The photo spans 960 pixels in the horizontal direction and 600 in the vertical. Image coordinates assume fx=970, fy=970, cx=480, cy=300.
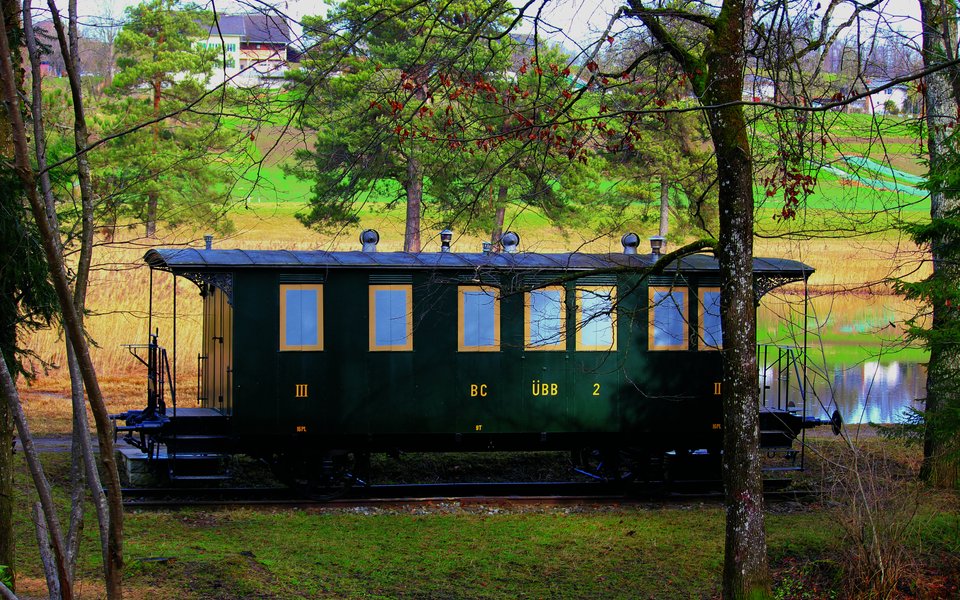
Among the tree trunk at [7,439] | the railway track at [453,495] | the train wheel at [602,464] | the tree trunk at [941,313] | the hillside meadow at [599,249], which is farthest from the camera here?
the train wheel at [602,464]

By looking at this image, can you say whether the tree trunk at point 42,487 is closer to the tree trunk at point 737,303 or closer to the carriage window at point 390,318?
the tree trunk at point 737,303

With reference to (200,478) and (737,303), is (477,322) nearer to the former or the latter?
(200,478)

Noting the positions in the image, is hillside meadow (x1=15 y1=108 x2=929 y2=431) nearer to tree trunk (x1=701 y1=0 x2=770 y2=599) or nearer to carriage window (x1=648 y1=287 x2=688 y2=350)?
tree trunk (x1=701 y1=0 x2=770 y2=599)

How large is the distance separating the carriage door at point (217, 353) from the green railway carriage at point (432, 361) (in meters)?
0.05

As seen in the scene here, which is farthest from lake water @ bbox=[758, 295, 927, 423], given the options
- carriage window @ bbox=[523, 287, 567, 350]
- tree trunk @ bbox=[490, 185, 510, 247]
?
carriage window @ bbox=[523, 287, 567, 350]

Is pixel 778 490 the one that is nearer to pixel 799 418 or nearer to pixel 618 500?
pixel 799 418

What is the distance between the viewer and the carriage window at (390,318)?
12633 millimetres

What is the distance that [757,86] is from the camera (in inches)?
348

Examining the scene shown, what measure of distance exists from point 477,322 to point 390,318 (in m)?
1.16

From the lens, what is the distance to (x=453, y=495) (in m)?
13.1

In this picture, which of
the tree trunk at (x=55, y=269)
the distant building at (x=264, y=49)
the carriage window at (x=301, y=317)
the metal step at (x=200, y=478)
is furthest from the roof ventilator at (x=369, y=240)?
the tree trunk at (x=55, y=269)

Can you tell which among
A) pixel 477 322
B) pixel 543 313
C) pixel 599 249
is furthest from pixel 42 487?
pixel 599 249

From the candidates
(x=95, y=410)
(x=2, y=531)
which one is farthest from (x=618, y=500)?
(x=95, y=410)

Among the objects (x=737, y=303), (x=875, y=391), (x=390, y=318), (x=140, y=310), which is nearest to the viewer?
(x=737, y=303)
